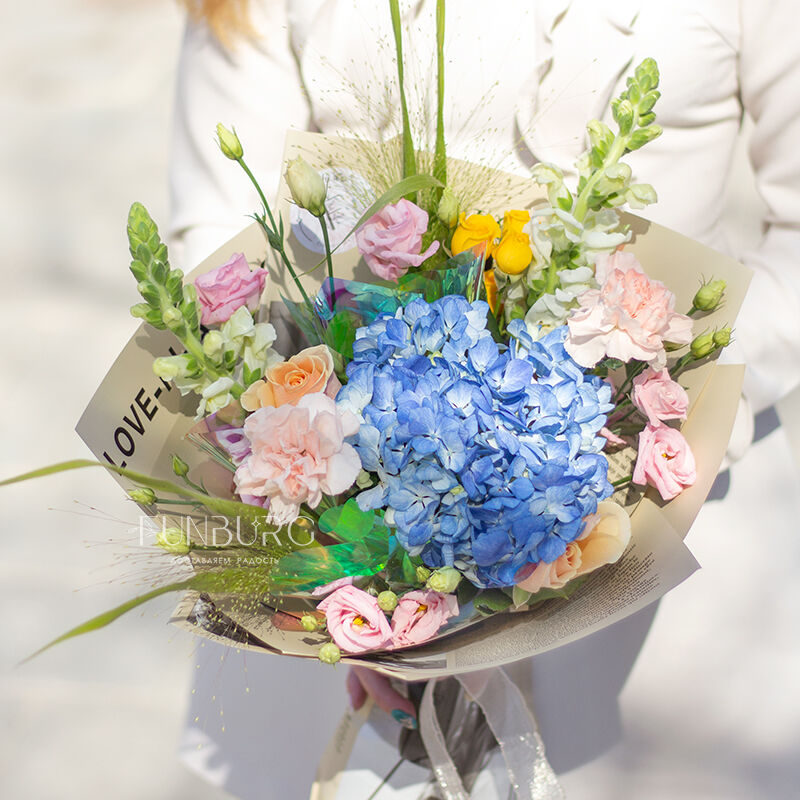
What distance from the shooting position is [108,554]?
161cm

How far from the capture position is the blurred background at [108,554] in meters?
0.93

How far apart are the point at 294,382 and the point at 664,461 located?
0.25m

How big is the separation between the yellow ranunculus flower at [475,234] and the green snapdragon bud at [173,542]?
260mm

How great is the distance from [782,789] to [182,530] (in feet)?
2.49

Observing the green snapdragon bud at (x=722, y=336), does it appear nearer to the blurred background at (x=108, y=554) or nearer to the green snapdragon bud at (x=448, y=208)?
the green snapdragon bud at (x=448, y=208)


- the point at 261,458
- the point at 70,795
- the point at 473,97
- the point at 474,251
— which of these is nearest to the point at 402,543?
the point at 261,458

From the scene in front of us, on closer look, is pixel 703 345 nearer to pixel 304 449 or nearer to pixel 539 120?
pixel 304 449

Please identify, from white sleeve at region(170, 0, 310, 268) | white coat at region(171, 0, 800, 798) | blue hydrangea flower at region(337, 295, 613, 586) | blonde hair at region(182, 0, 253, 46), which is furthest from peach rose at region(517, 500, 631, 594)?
blonde hair at region(182, 0, 253, 46)

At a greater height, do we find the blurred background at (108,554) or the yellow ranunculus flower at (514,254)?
the yellow ranunculus flower at (514,254)

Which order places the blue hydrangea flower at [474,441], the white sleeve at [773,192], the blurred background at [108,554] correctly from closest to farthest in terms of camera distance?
the blue hydrangea flower at [474,441]
the white sleeve at [773,192]
the blurred background at [108,554]

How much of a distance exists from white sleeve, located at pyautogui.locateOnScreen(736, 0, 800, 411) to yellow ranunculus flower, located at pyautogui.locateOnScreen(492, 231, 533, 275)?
42 cm

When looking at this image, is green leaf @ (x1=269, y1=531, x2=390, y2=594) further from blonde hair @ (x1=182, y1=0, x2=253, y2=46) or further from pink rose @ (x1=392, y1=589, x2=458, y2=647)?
blonde hair @ (x1=182, y1=0, x2=253, y2=46)

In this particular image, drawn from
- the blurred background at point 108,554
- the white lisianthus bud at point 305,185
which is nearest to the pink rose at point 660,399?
the white lisianthus bud at point 305,185

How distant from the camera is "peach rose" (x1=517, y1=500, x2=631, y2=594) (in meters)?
0.50
